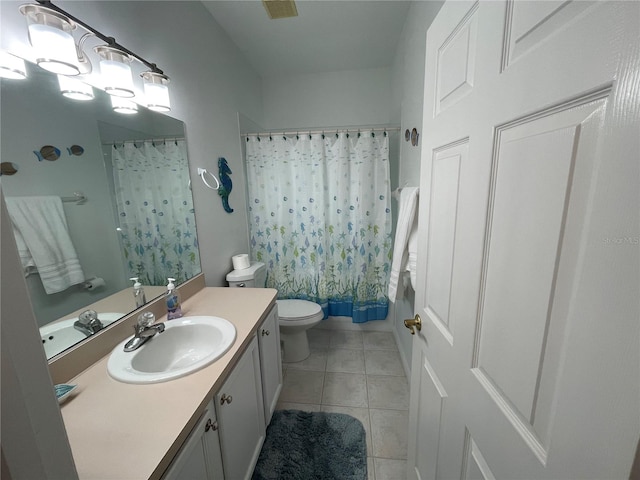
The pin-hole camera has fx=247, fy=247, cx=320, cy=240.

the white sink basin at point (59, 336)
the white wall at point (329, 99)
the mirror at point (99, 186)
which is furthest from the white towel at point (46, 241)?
the white wall at point (329, 99)

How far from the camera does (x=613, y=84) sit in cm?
31

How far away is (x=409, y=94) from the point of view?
5.62ft

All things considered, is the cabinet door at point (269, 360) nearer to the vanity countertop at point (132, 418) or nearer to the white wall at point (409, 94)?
the vanity countertop at point (132, 418)

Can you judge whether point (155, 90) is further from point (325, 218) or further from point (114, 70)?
point (325, 218)

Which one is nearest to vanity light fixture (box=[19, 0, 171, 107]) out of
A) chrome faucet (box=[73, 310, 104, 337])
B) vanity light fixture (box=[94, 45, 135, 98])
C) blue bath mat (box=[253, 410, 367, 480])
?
vanity light fixture (box=[94, 45, 135, 98])

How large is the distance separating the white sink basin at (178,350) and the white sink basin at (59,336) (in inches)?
5.5

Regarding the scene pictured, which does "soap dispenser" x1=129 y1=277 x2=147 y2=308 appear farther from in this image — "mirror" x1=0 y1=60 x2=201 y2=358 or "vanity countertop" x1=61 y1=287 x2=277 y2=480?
"vanity countertop" x1=61 y1=287 x2=277 y2=480

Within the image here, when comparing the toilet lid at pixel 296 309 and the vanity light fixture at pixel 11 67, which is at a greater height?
the vanity light fixture at pixel 11 67

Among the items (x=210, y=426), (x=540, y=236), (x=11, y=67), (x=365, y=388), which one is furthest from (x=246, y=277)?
(x=540, y=236)

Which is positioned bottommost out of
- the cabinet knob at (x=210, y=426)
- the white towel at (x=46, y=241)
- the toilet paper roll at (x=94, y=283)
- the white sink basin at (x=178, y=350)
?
the cabinet knob at (x=210, y=426)

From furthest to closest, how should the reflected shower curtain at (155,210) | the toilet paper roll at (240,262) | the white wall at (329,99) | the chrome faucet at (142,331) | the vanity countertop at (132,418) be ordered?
the white wall at (329,99), the toilet paper roll at (240,262), the reflected shower curtain at (155,210), the chrome faucet at (142,331), the vanity countertop at (132,418)

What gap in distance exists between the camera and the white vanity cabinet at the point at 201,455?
0.66 meters

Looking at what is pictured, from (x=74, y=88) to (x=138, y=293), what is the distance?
85 centimetres

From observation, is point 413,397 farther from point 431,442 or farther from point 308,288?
point 308,288
